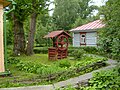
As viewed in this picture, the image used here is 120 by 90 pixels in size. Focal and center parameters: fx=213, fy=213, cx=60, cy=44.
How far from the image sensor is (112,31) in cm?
889

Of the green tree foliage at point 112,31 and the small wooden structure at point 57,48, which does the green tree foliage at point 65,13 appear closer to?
the small wooden structure at point 57,48

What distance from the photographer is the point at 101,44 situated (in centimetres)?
945

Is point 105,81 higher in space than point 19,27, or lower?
lower

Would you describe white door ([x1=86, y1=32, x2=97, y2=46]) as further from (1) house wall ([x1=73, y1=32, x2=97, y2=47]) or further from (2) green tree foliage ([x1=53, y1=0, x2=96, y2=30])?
(2) green tree foliage ([x1=53, y1=0, x2=96, y2=30])

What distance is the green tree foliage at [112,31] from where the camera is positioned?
8086mm

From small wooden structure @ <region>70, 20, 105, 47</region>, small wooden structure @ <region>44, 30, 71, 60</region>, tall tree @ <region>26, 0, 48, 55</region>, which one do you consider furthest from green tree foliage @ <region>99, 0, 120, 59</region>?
small wooden structure @ <region>70, 20, 105, 47</region>

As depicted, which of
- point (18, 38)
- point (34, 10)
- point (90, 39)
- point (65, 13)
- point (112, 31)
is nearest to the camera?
point (112, 31)

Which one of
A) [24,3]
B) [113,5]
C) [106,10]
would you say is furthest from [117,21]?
[24,3]

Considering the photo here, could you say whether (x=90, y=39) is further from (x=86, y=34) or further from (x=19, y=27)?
(x=19, y=27)

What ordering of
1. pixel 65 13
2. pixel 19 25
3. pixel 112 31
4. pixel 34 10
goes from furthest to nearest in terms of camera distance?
pixel 65 13
pixel 19 25
pixel 34 10
pixel 112 31

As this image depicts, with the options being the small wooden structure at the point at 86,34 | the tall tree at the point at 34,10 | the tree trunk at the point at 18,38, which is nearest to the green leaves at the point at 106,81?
the tall tree at the point at 34,10

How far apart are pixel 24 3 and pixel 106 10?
11.0m

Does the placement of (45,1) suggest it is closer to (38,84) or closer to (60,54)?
(60,54)

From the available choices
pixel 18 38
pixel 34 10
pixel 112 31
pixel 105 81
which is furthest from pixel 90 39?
pixel 105 81
